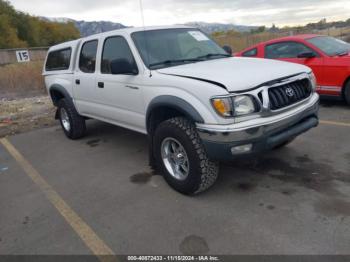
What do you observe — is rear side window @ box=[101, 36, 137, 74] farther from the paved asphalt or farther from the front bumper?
the front bumper

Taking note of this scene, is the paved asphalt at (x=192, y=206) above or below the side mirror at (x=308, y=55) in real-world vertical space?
below

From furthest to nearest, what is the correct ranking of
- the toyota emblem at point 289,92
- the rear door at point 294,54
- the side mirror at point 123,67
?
the rear door at point 294,54 < the side mirror at point 123,67 < the toyota emblem at point 289,92

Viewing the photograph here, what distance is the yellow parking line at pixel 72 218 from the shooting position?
119 inches

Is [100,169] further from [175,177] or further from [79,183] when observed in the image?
[175,177]

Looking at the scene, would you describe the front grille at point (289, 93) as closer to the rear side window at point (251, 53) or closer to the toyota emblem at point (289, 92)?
the toyota emblem at point (289, 92)

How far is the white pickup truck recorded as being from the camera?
325cm

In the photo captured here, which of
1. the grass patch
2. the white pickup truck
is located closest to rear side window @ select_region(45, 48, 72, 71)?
the white pickup truck

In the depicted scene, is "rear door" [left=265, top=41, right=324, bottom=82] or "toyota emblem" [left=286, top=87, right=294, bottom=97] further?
"rear door" [left=265, top=41, right=324, bottom=82]

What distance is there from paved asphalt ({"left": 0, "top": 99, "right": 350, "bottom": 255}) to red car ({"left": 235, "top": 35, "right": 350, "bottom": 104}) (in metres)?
1.69

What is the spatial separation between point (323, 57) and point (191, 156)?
4882 millimetres

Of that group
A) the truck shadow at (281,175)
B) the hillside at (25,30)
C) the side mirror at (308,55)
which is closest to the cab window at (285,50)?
the side mirror at (308,55)

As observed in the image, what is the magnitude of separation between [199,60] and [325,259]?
2732mm

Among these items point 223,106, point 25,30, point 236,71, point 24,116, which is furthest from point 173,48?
point 25,30

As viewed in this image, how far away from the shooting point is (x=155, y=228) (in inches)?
128
